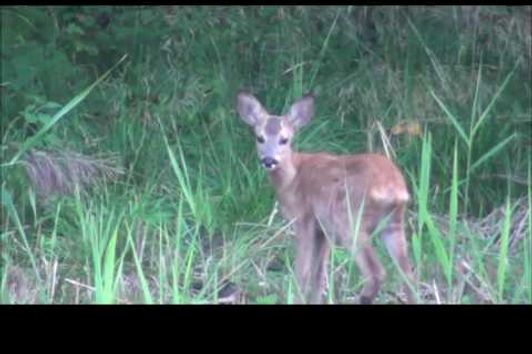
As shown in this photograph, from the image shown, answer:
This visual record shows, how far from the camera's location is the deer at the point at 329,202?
7172 mm

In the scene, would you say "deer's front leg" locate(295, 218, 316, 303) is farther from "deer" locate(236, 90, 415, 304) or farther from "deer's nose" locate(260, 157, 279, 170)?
"deer's nose" locate(260, 157, 279, 170)

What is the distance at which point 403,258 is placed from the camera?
7.32 m

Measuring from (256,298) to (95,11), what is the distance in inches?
139

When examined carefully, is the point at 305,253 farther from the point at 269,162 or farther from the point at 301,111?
the point at 301,111

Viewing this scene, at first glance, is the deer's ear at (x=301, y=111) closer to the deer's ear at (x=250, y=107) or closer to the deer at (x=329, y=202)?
the deer at (x=329, y=202)

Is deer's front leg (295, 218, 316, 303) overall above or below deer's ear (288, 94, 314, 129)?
below

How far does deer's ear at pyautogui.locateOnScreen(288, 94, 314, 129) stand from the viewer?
27.1 ft

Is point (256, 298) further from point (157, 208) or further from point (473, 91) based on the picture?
point (473, 91)

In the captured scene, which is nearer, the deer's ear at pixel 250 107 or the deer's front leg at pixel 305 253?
the deer's front leg at pixel 305 253

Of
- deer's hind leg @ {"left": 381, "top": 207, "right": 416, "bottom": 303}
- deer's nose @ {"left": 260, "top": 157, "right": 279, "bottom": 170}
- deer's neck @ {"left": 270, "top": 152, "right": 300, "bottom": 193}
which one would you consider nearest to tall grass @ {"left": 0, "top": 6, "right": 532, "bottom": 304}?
deer's hind leg @ {"left": 381, "top": 207, "right": 416, "bottom": 303}

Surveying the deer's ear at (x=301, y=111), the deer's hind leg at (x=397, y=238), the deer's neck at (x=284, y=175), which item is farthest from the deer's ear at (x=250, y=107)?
the deer's hind leg at (x=397, y=238)

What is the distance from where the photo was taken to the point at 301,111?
27.3ft

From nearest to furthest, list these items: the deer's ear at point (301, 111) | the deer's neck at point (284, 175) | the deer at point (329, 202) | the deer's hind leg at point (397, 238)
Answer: the deer at point (329, 202)
the deer's hind leg at point (397, 238)
the deer's neck at point (284, 175)
the deer's ear at point (301, 111)

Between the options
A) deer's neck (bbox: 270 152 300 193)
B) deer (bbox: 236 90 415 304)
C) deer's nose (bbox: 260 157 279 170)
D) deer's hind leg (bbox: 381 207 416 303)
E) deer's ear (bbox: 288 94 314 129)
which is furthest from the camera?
deer's ear (bbox: 288 94 314 129)
